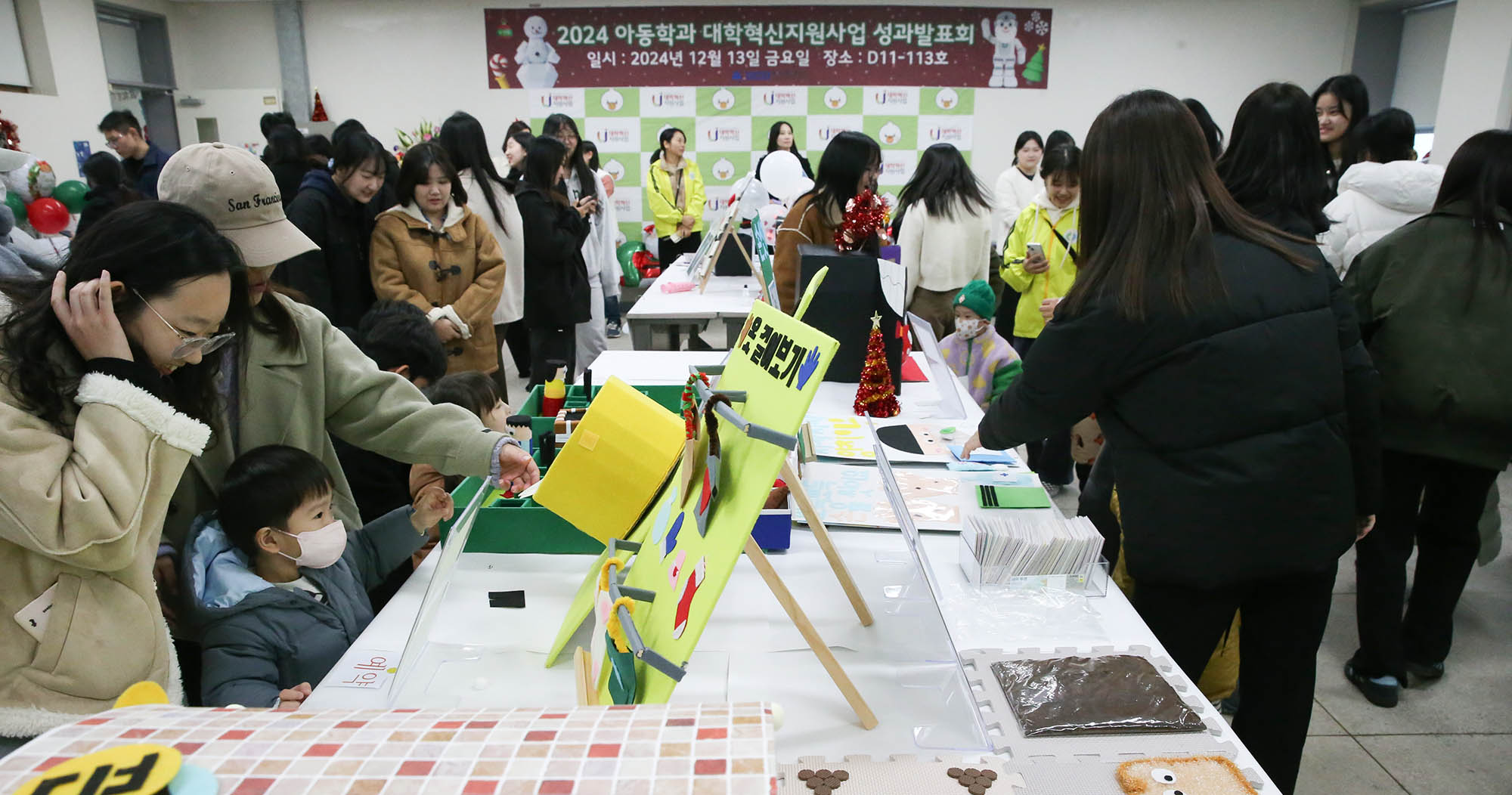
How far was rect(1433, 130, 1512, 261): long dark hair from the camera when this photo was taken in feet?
6.34

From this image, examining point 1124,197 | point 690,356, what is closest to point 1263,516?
point 1124,197

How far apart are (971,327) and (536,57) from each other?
602cm

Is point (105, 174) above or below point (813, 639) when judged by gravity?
above

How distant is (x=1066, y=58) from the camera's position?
7.77m

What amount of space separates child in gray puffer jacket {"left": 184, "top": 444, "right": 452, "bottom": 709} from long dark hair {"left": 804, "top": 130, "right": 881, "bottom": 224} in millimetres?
2204

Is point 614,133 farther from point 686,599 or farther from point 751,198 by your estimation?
point 686,599

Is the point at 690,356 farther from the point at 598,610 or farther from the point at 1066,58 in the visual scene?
the point at 1066,58

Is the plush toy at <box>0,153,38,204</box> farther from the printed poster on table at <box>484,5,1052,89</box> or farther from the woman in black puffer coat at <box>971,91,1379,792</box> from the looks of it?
the woman in black puffer coat at <box>971,91,1379,792</box>

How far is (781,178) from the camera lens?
5238mm

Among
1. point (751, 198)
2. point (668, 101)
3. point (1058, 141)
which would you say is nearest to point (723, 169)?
point (668, 101)

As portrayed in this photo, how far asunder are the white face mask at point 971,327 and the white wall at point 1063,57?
531 cm

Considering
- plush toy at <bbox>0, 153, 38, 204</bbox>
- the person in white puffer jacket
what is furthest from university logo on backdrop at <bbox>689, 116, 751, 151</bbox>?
the person in white puffer jacket

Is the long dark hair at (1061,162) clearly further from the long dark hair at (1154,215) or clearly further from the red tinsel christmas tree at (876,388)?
the long dark hair at (1154,215)

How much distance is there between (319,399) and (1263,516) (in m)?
1.54
